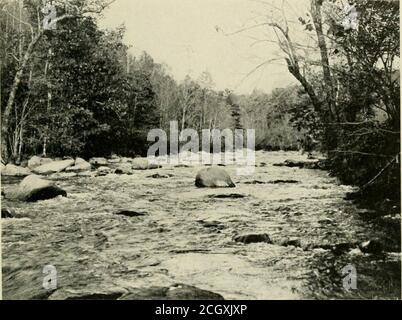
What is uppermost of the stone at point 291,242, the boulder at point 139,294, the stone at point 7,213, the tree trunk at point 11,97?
the tree trunk at point 11,97

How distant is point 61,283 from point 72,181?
364cm

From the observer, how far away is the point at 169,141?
684cm

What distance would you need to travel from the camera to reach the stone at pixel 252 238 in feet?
15.7

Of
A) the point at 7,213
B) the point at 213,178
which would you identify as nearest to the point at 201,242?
the point at 7,213

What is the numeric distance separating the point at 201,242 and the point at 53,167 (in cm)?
374

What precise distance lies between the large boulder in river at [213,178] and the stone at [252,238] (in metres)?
2.38

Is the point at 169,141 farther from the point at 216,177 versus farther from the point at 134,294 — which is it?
the point at 134,294

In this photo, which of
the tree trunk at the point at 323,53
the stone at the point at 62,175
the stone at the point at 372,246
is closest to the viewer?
the stone at the point at 372,246

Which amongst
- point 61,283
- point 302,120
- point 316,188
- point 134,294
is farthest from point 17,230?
point 316,188

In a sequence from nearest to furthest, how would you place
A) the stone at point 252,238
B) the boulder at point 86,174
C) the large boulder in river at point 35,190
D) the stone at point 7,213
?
the stone at point 252,238 < the stone at point 7,213 < the large boulder in river at point 35,190 < the boulder at point 86,174

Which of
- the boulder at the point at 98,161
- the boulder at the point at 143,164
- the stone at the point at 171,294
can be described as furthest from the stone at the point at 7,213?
the boulder at the point at 98,161

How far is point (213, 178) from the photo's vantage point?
7.39m

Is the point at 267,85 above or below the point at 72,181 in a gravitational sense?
above

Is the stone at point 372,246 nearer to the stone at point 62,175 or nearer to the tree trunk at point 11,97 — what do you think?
the stone at point 62,175
